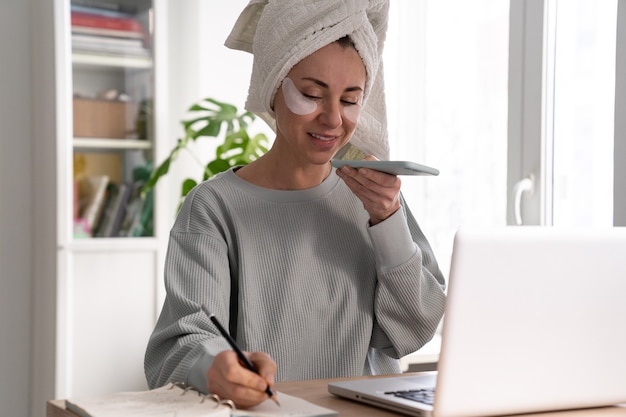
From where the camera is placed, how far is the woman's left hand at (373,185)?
1.46 meters

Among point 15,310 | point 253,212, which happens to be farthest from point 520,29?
point 15,310

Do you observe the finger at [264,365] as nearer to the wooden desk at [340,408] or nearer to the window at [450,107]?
the wooden desk at [340,408]

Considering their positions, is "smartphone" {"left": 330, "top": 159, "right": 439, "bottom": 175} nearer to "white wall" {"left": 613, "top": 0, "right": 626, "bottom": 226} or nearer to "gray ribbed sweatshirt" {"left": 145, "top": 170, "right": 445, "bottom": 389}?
"gray ribbed sweatshirt" {"left": 145, "top": 170, "right": 445, "bottom": 389}

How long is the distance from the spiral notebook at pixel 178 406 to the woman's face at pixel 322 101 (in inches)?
21.5

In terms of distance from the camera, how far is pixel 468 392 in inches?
42.8

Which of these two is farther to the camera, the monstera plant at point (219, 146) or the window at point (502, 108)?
the monstera plant at point (219, 146)

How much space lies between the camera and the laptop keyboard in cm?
120

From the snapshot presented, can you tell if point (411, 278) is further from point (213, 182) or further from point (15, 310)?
point (15, 310)

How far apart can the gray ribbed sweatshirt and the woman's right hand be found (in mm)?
331

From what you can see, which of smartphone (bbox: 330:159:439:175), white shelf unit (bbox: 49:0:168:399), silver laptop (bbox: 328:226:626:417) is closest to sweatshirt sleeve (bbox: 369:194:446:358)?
smartphone (bbox: 330:159:439:175)

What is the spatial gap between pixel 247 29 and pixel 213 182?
12.6 inches

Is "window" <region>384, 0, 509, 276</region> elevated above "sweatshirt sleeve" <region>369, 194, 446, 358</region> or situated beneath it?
elevated above

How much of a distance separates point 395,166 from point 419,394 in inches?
13.1

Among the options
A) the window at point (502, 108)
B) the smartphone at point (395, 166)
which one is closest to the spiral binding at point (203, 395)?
the smartphone at point (395, 166)
